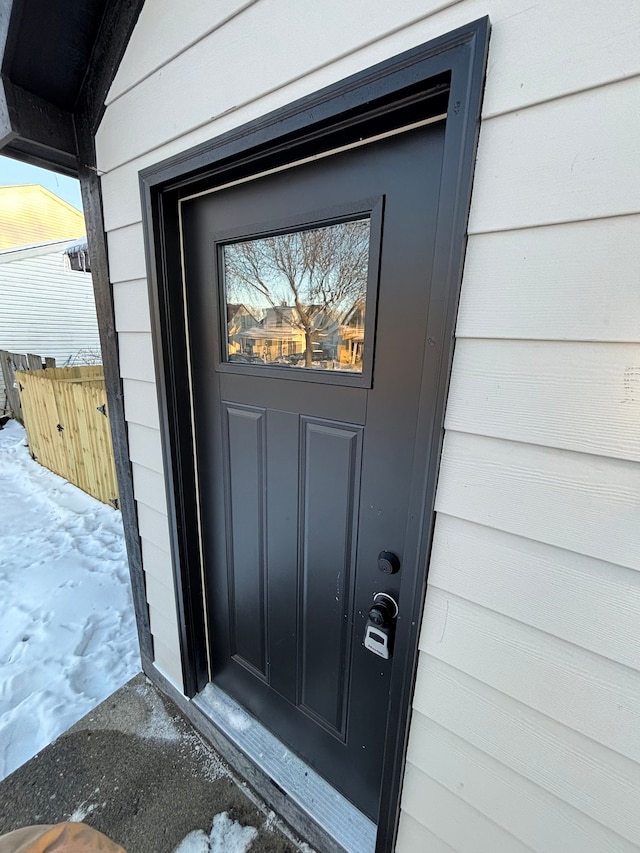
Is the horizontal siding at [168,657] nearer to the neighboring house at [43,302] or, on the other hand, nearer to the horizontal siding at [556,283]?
the horizontal siding at [556,283]

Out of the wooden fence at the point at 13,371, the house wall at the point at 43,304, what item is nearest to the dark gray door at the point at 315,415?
the wooden fence at the point at 13,371

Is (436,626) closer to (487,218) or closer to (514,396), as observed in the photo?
(514,396)

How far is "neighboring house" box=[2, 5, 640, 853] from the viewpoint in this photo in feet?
1.89

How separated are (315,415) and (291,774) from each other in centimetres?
136

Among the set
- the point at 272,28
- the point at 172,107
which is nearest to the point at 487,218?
the point at 272,28

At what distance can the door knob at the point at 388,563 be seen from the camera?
963mm

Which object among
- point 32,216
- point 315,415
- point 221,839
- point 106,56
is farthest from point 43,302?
point 221,839

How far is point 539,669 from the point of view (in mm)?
695

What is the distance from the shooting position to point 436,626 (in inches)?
31.8

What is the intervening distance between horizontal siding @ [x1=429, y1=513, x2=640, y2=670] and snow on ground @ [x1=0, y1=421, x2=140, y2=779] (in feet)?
6.18

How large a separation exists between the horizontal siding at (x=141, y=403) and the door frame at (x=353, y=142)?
55 mm

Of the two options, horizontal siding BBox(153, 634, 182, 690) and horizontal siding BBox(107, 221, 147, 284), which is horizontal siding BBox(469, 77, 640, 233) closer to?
horizontal siding BBox(107, 221, 147, 284)

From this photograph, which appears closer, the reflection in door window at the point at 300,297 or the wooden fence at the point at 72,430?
the reflection in door window at the point at 300,297

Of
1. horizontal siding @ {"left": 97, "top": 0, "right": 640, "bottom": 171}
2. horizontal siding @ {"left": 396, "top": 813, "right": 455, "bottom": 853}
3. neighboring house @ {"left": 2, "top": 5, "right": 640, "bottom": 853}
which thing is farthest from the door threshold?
horizontal siding @ {"left": 97, "top": 0, "right": 640, "bottom": 171}
